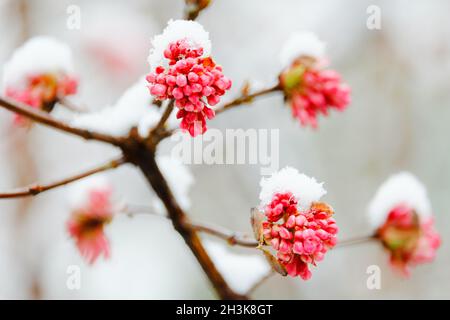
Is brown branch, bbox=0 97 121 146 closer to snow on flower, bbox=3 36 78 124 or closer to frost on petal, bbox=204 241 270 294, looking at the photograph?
snow on flower, bbox=3 36 78 124

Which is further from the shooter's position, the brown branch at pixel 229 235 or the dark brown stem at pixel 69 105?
the dark brown stem at pixel 69 105

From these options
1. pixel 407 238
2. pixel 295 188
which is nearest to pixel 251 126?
pixel 407 238

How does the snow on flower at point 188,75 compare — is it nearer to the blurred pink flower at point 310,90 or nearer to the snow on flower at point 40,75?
the blurred pink flower at point 310,90

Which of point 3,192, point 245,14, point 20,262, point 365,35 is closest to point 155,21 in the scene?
point 245,14

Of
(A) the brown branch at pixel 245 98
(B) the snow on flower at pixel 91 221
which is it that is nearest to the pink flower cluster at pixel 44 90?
(B) the snow on flower at pixel 91 221

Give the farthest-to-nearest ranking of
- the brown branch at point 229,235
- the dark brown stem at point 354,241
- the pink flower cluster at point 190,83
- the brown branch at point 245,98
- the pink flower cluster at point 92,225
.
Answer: the pink flower cluster at point 92,225, the dark brown stem at point 354,241, the brown branch at point 245,98, the brown branch at point 229,235, the pink flower cluster at point 190,83

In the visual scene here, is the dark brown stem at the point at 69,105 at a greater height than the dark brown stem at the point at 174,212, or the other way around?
the dark brown stem at the point at 69,105

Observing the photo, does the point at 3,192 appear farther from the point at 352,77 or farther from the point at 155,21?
the point at 352,77
